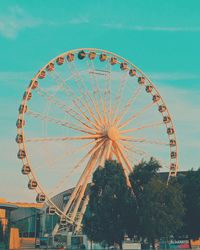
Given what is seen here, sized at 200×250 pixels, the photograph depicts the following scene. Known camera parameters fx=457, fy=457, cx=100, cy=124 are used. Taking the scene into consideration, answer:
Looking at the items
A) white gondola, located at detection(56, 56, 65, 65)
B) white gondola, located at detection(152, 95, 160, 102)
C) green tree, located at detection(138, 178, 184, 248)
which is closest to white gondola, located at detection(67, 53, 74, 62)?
white gondola, located at detection(56, 56, 65, 65)

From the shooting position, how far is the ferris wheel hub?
60938mm

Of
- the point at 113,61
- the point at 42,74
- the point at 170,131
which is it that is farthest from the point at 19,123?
the point at 170,131

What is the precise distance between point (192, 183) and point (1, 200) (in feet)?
141

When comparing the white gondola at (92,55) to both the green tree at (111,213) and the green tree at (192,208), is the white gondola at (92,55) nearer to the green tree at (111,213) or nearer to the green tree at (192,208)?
the green tree at (111,213)

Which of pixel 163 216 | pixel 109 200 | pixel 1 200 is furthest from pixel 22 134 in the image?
pixel 1 200

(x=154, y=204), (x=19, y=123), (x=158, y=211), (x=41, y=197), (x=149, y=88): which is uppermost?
(x=149, y=88)

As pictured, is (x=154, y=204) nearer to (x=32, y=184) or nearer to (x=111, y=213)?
(x=111, y=213)

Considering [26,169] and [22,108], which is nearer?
[26,169]

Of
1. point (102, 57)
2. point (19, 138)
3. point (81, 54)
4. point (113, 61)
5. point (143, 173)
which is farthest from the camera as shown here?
point (113, 61)

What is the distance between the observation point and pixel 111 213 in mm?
50906

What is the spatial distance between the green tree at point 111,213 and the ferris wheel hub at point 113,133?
926 centimetres

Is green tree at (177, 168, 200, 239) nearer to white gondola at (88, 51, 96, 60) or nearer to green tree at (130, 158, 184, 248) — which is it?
green tree at (130, 158, 184, 248)

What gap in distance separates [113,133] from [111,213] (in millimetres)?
13634

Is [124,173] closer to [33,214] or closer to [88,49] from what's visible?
[88,49]
